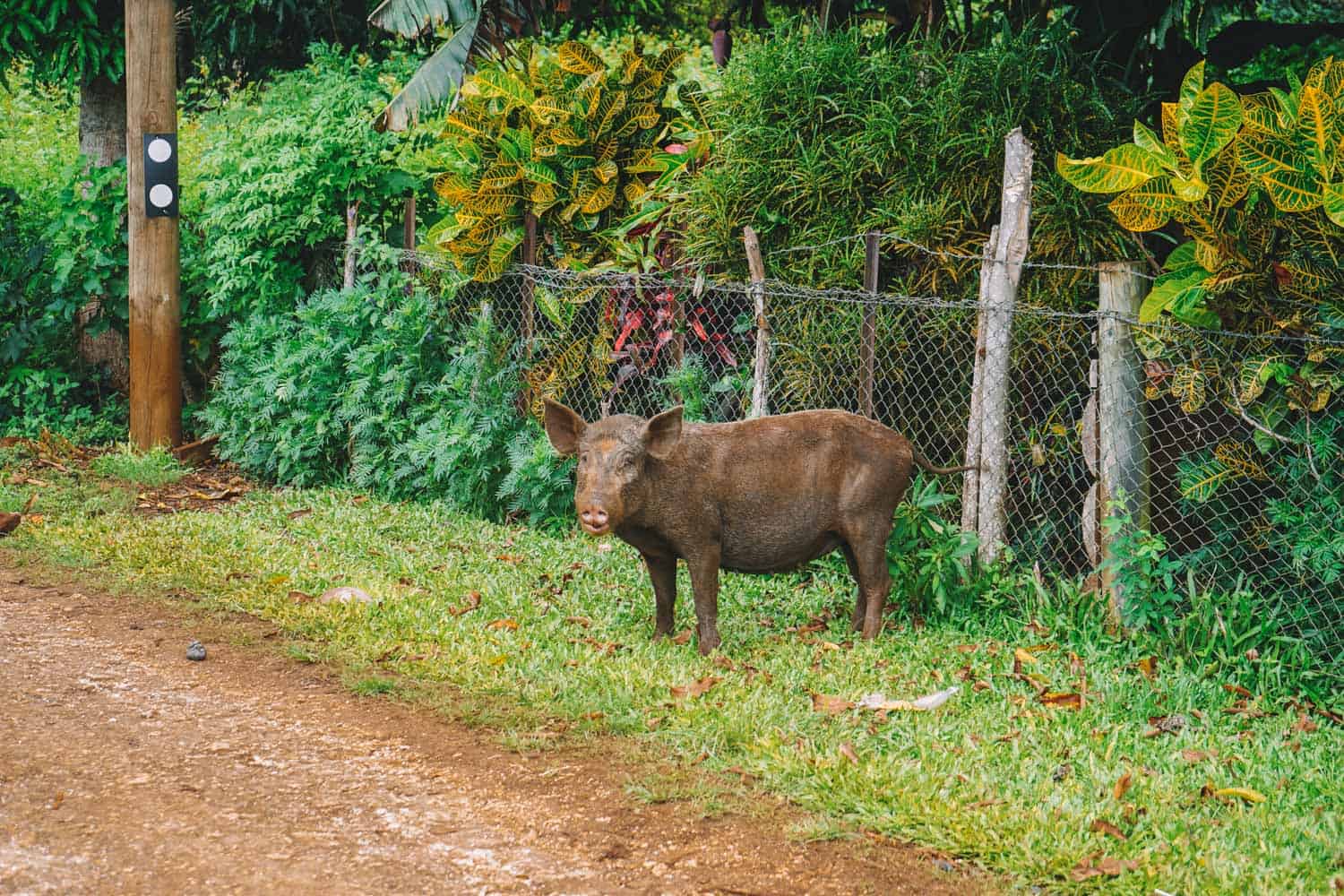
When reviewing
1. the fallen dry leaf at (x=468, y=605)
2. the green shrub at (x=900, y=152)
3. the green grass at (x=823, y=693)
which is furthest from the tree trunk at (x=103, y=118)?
the fallen dry leaf at (x=468, y=605)

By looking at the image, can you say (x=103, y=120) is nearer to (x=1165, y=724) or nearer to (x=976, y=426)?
(x=976, y=426)

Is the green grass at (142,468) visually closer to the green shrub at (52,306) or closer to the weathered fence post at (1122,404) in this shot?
the green shrub at (52,306)

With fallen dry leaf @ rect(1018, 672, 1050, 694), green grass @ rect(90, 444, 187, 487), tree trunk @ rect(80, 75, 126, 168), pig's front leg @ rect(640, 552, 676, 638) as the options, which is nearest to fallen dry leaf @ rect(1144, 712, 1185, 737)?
fallen dry leaf @ rect(1018, 672, 1050, 694)

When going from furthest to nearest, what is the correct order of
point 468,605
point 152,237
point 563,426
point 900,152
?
1. point 152,237
2. point 900,152
3. point 468,605
4. point 563,426

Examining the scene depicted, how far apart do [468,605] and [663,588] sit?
4.00ft

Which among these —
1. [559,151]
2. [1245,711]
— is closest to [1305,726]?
[1245,711]

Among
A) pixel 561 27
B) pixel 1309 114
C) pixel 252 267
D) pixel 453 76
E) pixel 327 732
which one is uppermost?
pixel 561 27

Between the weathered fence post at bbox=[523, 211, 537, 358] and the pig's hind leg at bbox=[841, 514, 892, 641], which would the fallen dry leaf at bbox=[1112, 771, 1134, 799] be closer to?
the pig's hind leg at bbox=[841, 514, 892, 641]

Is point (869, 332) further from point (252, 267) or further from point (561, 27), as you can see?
point (561, 27)

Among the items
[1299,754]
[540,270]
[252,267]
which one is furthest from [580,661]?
[252,267]

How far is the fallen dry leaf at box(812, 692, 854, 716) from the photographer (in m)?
5.77

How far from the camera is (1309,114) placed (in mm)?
5938

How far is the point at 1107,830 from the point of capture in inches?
180

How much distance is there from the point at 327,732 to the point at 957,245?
4.41 m
